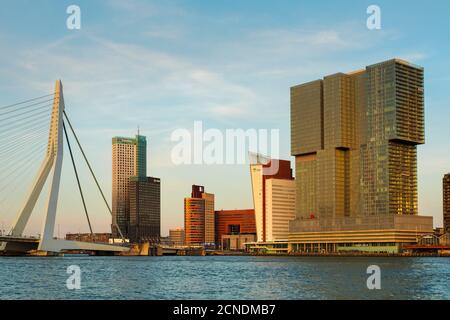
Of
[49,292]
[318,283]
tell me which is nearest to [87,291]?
[49,292]

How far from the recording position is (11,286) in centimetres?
6269

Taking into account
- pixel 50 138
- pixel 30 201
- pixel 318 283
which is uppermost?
pixel 50 138

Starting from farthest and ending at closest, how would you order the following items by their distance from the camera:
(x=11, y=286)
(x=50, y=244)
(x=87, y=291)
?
(x=50, y=244), (x=11, y=286), (x=87, y=291)

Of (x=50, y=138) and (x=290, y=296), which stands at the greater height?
(x=50, y=138)

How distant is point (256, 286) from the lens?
65750mm
